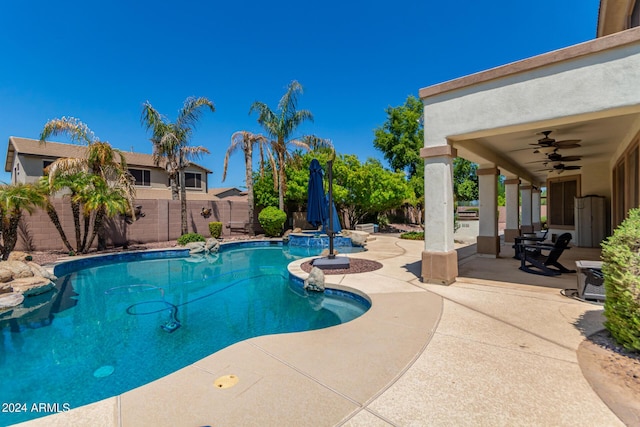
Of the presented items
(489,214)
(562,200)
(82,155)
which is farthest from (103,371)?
(82,155)

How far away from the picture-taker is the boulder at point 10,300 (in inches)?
244

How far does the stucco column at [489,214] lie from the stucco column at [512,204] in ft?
7.51

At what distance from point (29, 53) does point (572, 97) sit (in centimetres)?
2079

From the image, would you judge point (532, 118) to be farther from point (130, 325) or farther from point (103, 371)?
point (130, 325)

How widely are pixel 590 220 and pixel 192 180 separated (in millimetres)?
27971

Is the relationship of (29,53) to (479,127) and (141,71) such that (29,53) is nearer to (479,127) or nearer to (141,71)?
(141,71)

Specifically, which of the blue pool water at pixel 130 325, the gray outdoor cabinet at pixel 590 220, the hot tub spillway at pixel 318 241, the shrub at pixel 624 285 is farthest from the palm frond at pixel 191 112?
the gray outdoor cabinet at pixel 590 220

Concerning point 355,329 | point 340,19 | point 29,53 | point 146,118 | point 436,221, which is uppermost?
point 340,19

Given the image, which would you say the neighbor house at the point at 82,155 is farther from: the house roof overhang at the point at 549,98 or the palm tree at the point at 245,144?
the house roof overhang at the point at 549,98

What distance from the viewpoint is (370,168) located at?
20.9m

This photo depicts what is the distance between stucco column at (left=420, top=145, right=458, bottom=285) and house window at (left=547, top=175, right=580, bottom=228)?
10607mm

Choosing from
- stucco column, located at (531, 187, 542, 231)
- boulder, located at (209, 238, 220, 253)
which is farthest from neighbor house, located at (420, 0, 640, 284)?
boulder, located at (209, 238, 220, 253)

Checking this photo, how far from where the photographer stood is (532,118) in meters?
5.19

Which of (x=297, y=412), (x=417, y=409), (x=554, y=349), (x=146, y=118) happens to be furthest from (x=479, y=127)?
(x=146, y=118)
